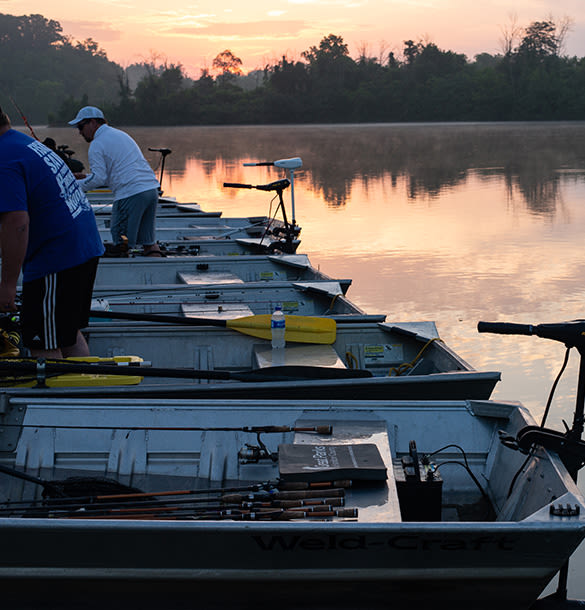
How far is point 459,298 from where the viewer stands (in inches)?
369

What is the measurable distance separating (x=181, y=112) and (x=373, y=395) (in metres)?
90.5

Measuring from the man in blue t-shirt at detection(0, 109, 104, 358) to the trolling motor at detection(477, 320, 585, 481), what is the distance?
2389mm

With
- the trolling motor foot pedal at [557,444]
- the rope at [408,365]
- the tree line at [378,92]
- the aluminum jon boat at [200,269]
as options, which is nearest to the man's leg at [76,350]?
the rope at [408,365]

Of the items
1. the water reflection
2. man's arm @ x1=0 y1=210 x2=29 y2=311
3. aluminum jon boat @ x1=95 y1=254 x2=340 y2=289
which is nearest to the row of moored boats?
man's arm @ x1=0 y1=210 x2=29 y2=311

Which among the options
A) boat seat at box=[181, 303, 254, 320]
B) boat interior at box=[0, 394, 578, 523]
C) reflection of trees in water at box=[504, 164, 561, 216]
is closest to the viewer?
boat interior at box=[0, 394, 578, 523]

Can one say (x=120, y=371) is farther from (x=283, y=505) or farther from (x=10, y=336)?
(x=283, y=505)

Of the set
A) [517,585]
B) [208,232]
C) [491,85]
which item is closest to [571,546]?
[517,585]

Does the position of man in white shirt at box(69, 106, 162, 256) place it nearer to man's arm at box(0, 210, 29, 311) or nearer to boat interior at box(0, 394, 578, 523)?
man's arm at box(0, 210, 29, 311)

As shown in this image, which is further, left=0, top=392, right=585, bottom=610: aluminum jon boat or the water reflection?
the water reflection

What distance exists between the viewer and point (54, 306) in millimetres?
4840

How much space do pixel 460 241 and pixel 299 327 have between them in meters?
8.08

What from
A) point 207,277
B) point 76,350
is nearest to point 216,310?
point 207,277

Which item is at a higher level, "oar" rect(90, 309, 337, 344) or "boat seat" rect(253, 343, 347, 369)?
"oar" rect(90, 309, 337, 344)

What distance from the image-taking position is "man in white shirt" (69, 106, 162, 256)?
830 centimetres
